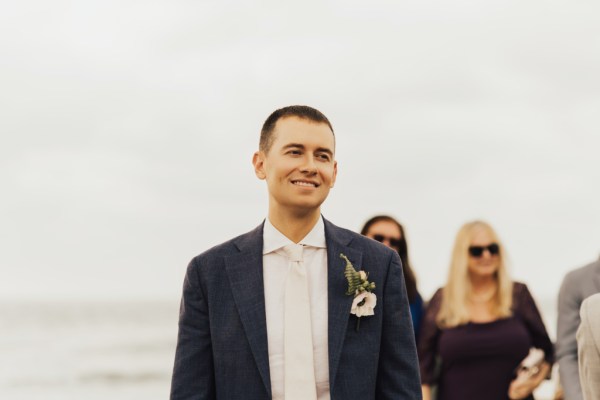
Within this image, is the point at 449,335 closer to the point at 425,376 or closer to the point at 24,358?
the point at 425,376

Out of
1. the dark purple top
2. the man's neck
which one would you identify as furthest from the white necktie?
the dark purple top

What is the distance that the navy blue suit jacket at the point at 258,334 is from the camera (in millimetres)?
A: 3412

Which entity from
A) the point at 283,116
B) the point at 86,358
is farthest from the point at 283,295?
the point at 86,358

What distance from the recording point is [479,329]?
6832mm

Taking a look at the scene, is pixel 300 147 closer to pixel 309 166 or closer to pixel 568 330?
pixel 309 166

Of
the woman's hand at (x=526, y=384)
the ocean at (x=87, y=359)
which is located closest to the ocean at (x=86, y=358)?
the ocean at (x=87, y=359)

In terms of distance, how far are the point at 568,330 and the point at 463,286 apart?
133 centimetres

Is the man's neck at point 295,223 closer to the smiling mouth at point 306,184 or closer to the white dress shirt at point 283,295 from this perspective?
the white dress shirt at point 283,295

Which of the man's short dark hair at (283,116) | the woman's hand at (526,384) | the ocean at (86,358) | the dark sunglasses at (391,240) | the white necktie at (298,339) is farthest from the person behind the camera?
the ocean at (86,358)

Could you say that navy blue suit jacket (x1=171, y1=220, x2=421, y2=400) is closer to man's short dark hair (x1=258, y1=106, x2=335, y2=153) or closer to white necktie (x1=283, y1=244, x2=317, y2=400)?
white necktie (x1=283, y1=244, x2=317, y2=400)

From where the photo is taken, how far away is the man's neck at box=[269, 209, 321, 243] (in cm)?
360

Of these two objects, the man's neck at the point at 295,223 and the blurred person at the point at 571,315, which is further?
the blurred person at the point at 571,315

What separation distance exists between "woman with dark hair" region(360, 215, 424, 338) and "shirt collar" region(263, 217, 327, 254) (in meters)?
3.14

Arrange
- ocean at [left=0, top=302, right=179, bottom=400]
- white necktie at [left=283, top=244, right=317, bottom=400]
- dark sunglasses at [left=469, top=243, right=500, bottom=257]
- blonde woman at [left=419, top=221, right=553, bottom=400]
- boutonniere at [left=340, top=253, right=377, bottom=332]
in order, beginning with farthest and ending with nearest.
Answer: ocean at [left=0, top=302, right=179, bottom=400]
dark sunglasses at [left=469, top=243, right=500, bottom=257]
blonde woman at [left=419, top=221, right=553, bottom=400]
boutonniere at [left=340, top=253, right=377, bottom=332]
white necktie at [left=283, top=244, right=317, bottom=400]
